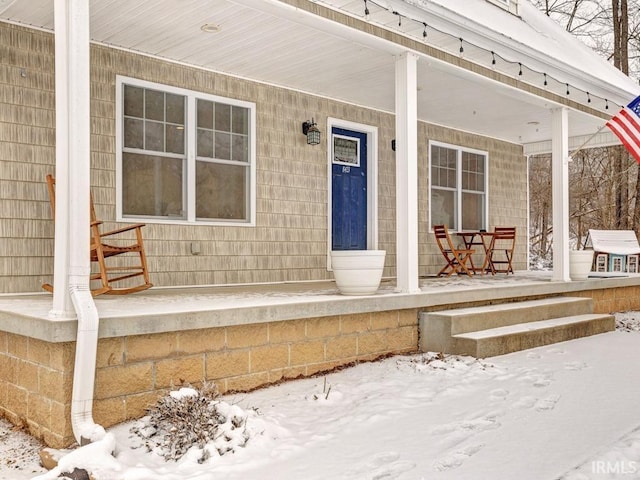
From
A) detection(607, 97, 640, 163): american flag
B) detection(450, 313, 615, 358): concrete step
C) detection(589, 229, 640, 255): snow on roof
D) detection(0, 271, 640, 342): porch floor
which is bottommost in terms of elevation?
detection(450, 313, 615, 358): concrete step

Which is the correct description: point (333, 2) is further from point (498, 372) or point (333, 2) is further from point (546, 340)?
point (546, 340)

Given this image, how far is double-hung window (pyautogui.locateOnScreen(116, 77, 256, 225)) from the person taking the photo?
552cm

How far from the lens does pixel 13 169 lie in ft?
15.9

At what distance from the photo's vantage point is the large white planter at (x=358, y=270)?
484cm

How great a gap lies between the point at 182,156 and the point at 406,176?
225 centimetres

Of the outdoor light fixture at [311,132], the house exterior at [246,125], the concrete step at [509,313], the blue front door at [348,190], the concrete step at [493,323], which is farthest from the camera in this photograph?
the blue front door at [348,190]

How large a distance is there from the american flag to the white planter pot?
→ 139cm

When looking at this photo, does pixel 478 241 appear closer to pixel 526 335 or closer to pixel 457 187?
pixel 457 187

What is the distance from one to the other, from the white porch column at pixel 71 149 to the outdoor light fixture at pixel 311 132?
12.1 ft

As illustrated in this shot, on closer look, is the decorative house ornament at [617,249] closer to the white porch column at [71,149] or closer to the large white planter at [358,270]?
the large white planter at [358,270]

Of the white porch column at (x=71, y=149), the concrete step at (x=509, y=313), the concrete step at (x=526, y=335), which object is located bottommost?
the concrete step at (x=526, y=335)

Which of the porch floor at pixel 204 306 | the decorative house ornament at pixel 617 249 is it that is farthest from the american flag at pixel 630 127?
the decorative house ornament at pixel 617 249

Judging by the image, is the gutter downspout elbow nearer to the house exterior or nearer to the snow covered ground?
the house exterior

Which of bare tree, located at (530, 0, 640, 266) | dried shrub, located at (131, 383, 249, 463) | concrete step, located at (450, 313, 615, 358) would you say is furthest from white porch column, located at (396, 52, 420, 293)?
bare tree, located at (530, 0, 640, 266)
